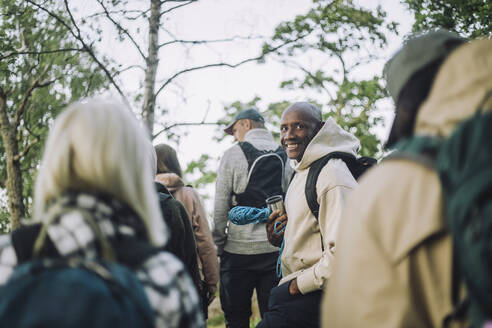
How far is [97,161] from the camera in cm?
125

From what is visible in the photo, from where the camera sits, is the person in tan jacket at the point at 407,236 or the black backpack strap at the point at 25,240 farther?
the black backpack strap at the point at 25,240

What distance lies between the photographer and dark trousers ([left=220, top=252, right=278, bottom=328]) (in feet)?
12.6

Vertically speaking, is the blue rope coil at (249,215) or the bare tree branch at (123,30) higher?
the bare tree branch at (123,30)

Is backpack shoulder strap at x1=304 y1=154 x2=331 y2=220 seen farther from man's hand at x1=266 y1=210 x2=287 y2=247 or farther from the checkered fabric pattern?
the checkered fabric pattern

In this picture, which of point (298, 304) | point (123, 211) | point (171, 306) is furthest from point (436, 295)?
point (298, 304)

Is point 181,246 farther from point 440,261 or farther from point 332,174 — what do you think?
point 440,261

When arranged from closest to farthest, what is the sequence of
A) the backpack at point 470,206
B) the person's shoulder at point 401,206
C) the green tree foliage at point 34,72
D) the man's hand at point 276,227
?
the backpack at point 470,206
the person's shoulder at point 401,206
the man's hand at point 276,227
the green tree foliage at point 34,72

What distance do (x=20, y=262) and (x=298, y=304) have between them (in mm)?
1689

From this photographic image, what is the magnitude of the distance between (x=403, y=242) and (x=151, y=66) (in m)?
4.36

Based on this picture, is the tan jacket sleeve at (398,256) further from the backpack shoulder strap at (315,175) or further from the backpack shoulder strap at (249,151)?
the backpack shoulder strap at (249,151)

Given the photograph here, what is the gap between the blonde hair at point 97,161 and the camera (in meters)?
1.26

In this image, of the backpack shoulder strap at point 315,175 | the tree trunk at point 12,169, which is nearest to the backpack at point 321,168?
the backpack shoulder strap at point 315,175

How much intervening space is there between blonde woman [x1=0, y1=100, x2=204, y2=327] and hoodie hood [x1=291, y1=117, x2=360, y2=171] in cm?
165

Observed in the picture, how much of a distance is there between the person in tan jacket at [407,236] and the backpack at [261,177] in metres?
2.70
